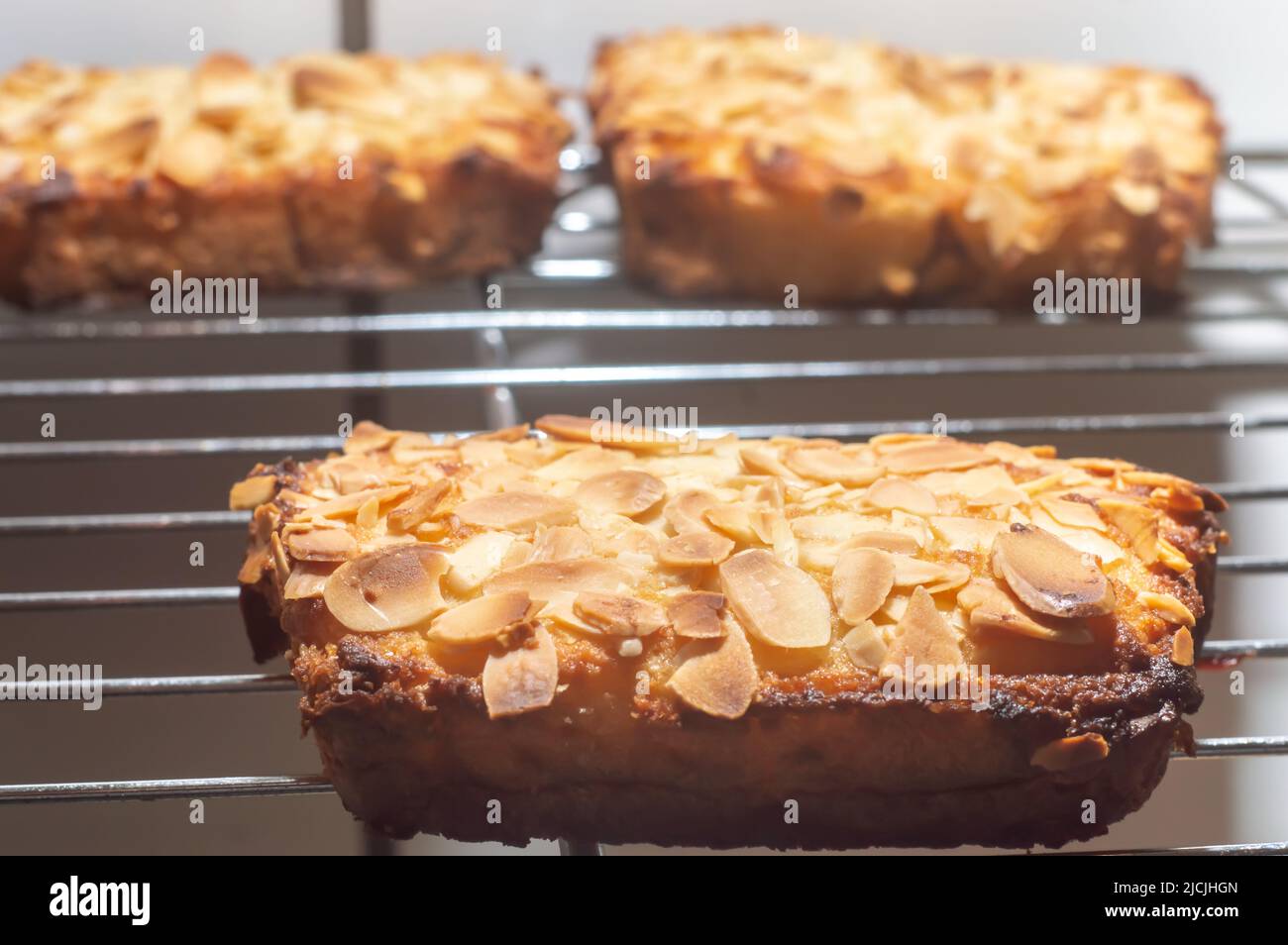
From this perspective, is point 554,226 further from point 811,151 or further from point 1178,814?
point 1178,814

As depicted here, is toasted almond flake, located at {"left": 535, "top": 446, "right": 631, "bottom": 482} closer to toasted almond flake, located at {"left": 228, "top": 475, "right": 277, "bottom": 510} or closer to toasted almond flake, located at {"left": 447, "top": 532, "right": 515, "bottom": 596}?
toasted almond flake, located at {"left": 447, "top": 532, "right": 515, "bottom": 596}

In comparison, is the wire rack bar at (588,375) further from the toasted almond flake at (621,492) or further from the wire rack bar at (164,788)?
the wire rack bar at (164,788)

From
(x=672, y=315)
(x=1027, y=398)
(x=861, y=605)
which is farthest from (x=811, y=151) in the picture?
(x=861, y=605)

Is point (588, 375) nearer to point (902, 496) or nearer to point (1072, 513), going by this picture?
point (902, 496)

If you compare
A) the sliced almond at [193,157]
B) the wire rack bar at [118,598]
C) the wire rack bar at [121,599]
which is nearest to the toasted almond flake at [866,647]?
the wire rack bar at [118,598]

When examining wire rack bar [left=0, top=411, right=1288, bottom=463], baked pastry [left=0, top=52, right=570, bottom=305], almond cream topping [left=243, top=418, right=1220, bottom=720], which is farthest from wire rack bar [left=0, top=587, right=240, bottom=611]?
baked pastry [left=0, top=52, right=570, bottom=305]
